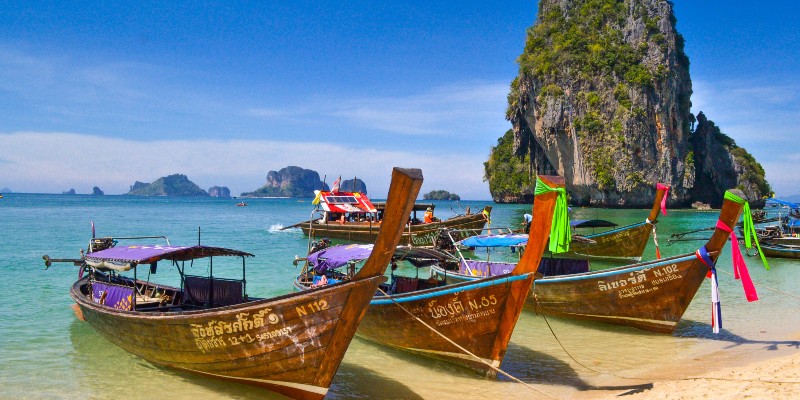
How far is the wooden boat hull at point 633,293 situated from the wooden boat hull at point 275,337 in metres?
5.64

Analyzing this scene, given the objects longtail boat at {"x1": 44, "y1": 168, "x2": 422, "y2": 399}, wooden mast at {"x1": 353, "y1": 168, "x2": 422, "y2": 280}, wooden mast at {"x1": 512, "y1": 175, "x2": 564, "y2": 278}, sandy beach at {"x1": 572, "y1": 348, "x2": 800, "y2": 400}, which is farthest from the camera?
wooden mast at {"x1": 512, "y1": 175, "x2": 564, "y2": 278}

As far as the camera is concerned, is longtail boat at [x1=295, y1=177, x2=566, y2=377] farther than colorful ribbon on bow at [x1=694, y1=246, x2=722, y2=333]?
No

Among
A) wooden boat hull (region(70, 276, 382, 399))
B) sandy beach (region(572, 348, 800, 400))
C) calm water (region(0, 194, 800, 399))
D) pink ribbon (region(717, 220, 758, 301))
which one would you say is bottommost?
calm water (region(0, 194, 800, 399))

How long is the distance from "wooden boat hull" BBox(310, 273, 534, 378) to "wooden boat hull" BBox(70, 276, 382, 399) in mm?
1833

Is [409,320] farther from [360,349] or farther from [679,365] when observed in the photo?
[679,365]

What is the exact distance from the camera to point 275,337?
22.8 feet

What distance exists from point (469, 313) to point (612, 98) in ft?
207

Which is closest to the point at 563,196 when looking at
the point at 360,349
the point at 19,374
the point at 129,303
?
the point at 360,349

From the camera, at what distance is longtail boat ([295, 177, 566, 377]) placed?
7.75 meters

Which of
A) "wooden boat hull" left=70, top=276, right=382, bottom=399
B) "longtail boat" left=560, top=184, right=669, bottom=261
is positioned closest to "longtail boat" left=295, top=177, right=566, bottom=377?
"wooden boat hull" left=70, top=276, right=382, bottom=399

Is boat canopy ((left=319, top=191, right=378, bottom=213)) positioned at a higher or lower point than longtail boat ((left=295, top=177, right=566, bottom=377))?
higher

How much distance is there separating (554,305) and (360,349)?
4.50 meters

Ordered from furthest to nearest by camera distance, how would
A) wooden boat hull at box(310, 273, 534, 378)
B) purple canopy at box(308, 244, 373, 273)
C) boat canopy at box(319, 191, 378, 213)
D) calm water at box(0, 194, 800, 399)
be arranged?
boat canopy at box(319, 191, 378, 213)
purple canopy at box(308, 244, 373, 273)
calm water at box(0, 194, 800, 399)
wooden boat hull at box(310, 273, 534, 378)

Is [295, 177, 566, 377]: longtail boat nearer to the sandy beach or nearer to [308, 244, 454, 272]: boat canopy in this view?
[308, 244, 454, 272]: boat canopy
